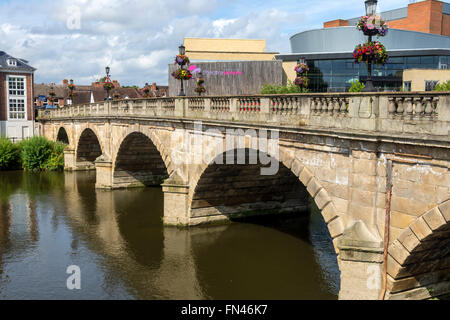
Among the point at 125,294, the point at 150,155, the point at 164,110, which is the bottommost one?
the point at 125,294

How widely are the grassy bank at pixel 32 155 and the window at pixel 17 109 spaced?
1302 cm

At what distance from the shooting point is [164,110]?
22.1 metres

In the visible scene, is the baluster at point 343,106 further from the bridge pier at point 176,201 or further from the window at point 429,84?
the window at point 429,84

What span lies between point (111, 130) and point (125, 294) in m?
17.4

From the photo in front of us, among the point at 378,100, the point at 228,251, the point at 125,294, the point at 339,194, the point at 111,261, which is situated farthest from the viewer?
the point at 228,251

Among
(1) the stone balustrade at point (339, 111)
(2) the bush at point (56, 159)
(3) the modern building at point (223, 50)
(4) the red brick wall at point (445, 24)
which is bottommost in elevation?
(2) the bush at point (56, 159)

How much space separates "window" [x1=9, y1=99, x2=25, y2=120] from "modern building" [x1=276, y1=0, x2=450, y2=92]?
30193 mm

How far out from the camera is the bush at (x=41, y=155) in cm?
3869

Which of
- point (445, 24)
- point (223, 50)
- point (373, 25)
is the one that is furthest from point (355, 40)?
point (373, 25)

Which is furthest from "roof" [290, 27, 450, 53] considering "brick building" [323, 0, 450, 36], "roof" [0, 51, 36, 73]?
"roof" [0, 51, 36, 73]

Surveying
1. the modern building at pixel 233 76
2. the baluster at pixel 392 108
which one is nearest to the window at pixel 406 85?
the modern building at pixel 233 76

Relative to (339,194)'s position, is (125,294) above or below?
below
